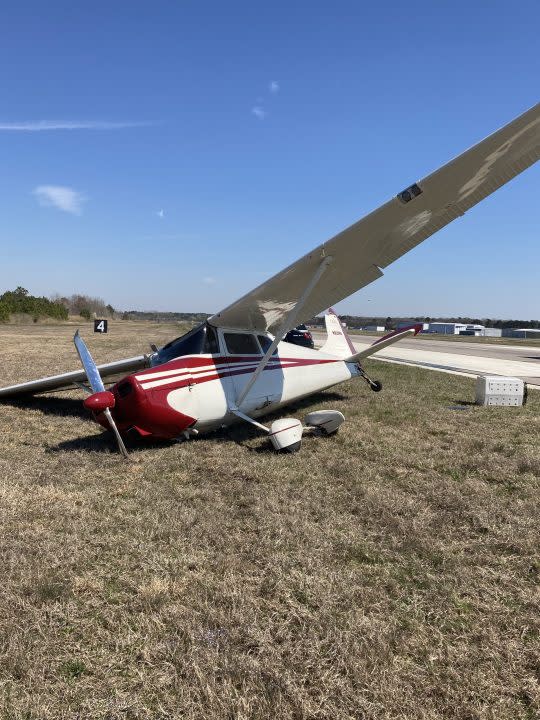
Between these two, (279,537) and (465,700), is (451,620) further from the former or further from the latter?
(279,537)

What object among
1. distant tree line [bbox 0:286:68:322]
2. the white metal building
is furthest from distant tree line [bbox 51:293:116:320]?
the white metal building

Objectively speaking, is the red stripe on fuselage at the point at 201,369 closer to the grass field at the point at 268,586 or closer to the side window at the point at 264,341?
the side window at the point at 264,341

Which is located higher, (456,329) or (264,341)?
(456,329)

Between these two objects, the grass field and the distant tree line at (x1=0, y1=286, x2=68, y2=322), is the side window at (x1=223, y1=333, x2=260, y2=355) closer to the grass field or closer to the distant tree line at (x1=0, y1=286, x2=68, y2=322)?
the grass field

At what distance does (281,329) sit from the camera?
22.8 ft

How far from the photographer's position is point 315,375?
30.0 ft

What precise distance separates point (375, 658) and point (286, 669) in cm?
49

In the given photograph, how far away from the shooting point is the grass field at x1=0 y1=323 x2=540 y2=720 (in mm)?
2318

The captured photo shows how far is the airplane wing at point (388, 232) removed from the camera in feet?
16.1

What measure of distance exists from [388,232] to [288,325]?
1.89 metres

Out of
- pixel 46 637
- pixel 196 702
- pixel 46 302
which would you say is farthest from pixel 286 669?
pixel 46 302

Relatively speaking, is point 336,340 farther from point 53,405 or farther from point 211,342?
point 53,405

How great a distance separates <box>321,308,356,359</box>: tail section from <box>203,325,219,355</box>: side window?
130 inches

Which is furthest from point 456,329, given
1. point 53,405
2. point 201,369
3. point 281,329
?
point 201,369
